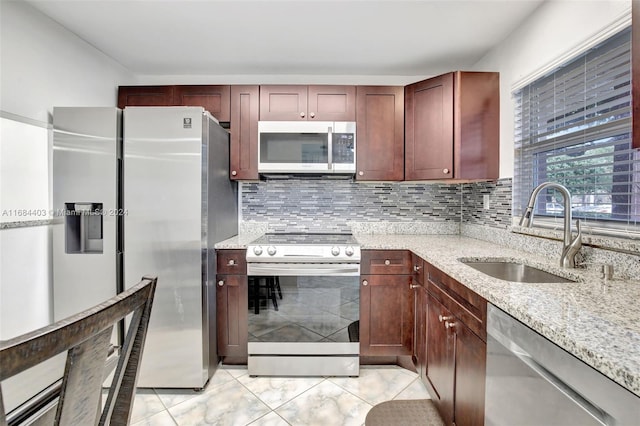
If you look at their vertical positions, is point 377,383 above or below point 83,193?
below

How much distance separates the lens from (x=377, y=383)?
1.98m

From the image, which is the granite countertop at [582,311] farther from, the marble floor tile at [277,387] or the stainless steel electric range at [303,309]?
the marble floor tile at [277,387]

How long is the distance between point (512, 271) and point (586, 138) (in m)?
0.77

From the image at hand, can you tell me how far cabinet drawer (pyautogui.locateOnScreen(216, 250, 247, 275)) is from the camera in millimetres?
2080

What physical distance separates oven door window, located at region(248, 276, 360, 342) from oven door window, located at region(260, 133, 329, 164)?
0.90 meters

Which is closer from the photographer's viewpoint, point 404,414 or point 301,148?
point 404,414

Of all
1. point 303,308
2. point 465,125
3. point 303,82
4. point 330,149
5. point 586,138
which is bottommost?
point 303,308

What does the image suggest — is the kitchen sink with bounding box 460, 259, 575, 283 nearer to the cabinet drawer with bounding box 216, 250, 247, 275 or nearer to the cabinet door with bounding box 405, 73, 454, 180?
the cabinet door with bounding box 405, 73, 454, 180

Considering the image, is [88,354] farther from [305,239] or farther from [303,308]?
[305,239]

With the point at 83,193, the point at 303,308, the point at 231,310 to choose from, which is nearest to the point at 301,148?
the point at 303,308

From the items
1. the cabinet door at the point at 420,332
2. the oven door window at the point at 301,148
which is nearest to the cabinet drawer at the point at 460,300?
the cabinet door at the point at 420,332

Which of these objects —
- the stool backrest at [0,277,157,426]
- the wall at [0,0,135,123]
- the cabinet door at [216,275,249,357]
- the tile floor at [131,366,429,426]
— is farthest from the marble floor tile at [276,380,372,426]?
the wall at [0,0,135,123]

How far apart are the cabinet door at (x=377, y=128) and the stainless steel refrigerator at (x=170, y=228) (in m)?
1.17

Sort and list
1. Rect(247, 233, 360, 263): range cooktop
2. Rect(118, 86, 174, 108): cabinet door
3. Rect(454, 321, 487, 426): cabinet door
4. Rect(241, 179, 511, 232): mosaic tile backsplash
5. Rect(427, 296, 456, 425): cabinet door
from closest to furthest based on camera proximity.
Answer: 1. Rect(454, 321, 487, 426): cabinet door
2. Rect(427, 296, 456, 425): cabinet door
3. Rect(247, 233, 360, 263): range cooktop
4. Rect(118, 86, 174, 108): cabinet door
5. Rect(241, 179, 511, 232): mosaic tile backsplash
